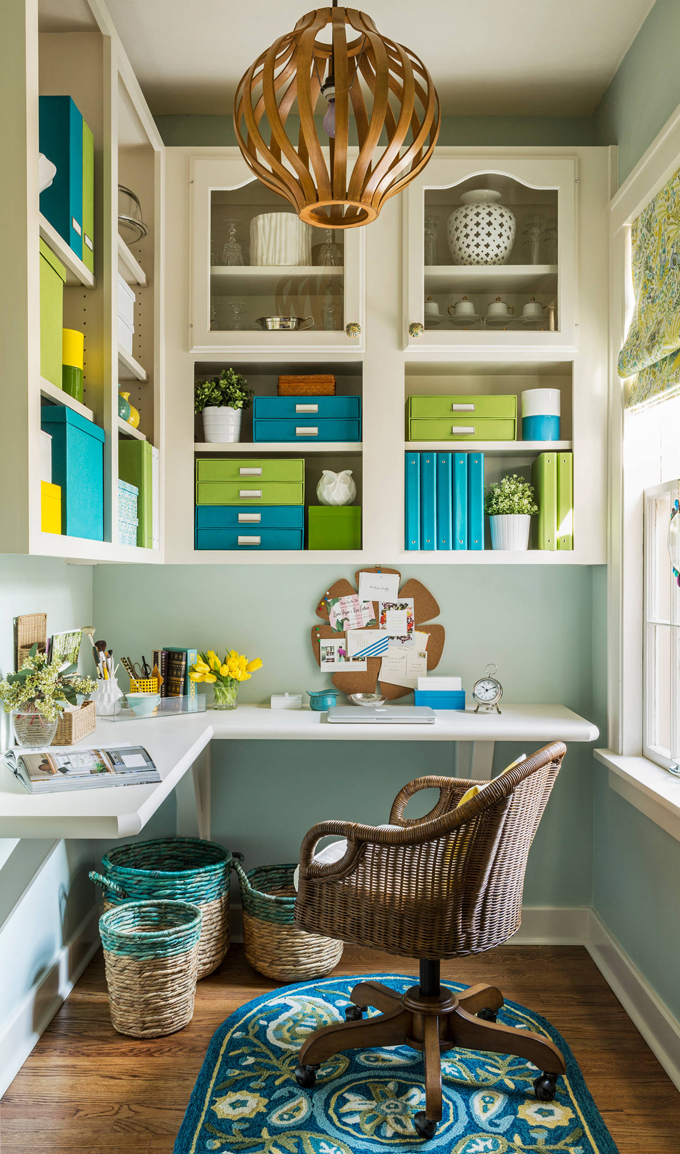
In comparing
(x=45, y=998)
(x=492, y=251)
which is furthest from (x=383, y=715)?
(x=492, y=251)

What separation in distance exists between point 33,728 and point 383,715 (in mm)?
1083

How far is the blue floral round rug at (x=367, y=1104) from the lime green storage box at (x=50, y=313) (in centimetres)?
169

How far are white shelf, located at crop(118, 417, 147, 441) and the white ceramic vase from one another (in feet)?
3.67

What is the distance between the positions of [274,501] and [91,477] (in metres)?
0.81

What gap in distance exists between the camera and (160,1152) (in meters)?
1.80

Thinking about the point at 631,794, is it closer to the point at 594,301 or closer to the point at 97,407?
the point at 594,301

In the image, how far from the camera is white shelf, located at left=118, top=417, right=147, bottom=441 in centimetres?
226

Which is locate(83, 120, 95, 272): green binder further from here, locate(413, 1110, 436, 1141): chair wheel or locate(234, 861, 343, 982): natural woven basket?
locate(413, 1110, 436, 1141): chair wheel

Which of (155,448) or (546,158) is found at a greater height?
(546,158)

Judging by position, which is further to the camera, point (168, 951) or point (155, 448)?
point (155, 448)

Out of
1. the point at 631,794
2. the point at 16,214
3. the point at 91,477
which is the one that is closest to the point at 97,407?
the point at 91,477

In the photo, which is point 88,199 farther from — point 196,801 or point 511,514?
point 196,801

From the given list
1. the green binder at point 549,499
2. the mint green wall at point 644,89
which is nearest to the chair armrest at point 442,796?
the green binder at point 549,499

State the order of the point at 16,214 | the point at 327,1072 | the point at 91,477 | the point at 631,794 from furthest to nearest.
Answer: the point at 631,794 → the point at 327,1072 → the point at 91,477 → the point at 16,214
